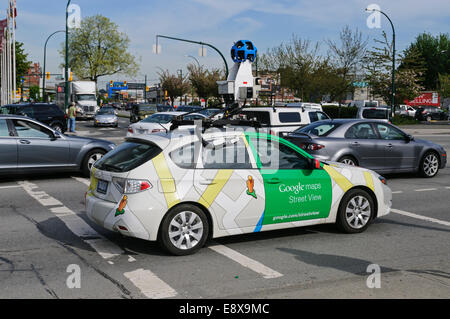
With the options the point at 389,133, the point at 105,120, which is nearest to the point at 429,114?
the point at 105,120

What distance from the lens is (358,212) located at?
738cm

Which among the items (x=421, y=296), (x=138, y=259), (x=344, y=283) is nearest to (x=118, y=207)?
(x=138, y=259)

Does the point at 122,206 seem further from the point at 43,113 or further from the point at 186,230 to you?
the point at 43,113

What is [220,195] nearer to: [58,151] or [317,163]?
[317,163]

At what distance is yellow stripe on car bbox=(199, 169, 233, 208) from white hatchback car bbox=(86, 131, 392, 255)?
0.01 metres

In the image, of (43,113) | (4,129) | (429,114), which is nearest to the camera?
(4,129)

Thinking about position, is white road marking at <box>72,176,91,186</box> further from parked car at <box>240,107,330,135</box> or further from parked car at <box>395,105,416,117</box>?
parked car at <box>395,105,416,117</box>

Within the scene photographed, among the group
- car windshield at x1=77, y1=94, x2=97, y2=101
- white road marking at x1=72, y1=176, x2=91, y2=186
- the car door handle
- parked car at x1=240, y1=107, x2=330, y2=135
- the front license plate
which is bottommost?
white road marking at x1=72, y1=176, x2=91, y2=186

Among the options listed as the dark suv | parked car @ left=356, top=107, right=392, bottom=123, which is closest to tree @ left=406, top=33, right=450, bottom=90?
parked car @ left=356, top=107, right=392, bottom=123

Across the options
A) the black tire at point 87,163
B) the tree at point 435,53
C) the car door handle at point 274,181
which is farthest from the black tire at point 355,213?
the tree at point 435,53

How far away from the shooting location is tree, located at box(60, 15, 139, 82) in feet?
271

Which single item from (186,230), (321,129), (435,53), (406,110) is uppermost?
(435,53)

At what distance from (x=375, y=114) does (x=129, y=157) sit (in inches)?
824

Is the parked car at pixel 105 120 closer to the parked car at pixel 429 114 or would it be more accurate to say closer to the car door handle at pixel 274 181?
the parked car at pixel 429 114
